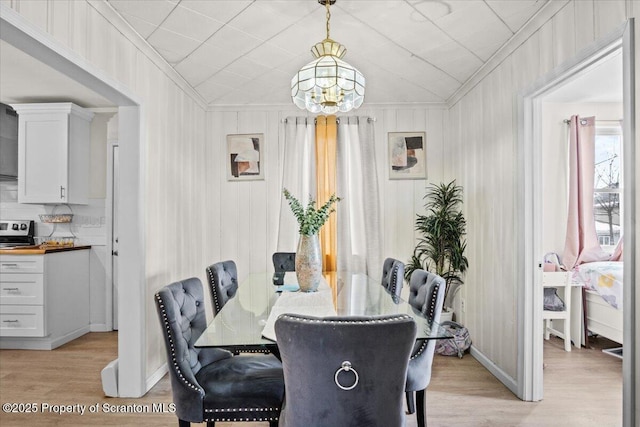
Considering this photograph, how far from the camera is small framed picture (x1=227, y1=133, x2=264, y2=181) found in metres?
4.66

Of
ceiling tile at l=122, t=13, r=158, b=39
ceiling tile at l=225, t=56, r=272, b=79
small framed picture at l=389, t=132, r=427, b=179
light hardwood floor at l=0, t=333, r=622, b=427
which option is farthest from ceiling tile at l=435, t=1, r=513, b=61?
light hardwood floor at l=0, t=333, r=622, b=427

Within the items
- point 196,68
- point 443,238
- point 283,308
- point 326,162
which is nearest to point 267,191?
point 326,162

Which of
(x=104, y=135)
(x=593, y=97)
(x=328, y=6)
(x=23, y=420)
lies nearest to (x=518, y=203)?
(x=328, y=6)

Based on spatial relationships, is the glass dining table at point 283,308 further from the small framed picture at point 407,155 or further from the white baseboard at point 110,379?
the small framed picture at point 407,155

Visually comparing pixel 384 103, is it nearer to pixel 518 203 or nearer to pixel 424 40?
pixel 424 40

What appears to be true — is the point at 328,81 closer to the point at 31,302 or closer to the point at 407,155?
the point at 407,155

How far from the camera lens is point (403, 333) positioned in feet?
4.22

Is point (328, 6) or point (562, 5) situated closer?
point (562, 5)

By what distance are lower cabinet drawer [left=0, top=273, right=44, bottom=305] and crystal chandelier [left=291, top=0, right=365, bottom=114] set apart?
3.27 m

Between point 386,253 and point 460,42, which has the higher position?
point 460,42

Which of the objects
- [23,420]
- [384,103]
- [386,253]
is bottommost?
[23,420]

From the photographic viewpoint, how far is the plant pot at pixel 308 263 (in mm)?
2512

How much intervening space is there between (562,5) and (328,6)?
137cm

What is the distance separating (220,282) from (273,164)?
2.03 metres
